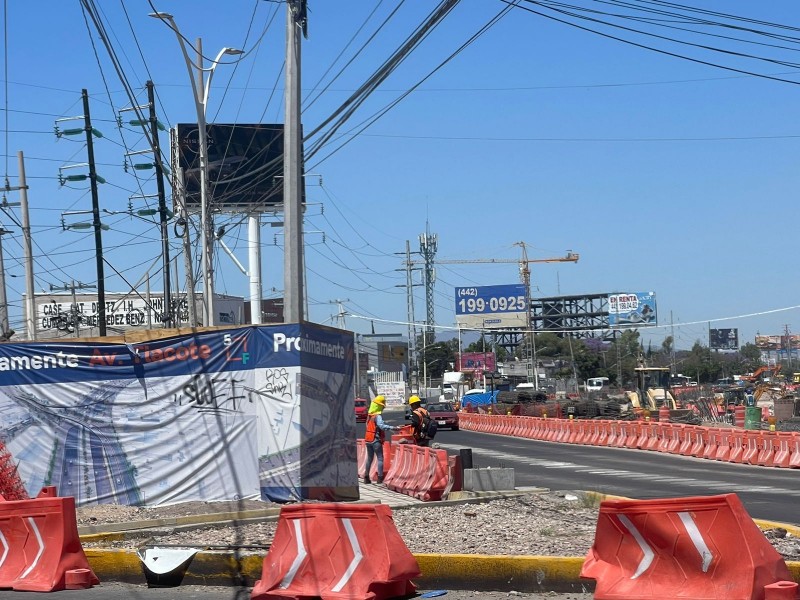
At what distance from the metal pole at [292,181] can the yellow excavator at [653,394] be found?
3931cm

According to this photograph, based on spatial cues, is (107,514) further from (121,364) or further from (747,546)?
(747,546)

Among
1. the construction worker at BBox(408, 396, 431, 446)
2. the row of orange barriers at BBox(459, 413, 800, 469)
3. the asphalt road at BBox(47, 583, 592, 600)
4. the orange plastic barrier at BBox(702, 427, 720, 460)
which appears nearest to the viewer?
the asphalt road at BBox(47, 583, 592, 600)

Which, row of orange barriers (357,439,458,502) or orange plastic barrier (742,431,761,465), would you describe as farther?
orange plastic barrier (742,431,761,465)

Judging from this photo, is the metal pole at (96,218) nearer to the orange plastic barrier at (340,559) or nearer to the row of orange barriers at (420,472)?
the row of orange barriers at (420,472)

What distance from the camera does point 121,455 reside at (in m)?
17.0

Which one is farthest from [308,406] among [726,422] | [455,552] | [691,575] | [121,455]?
[726,422]

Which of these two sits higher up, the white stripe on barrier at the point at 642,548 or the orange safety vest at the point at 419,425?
the orange safety vest at the point at 419,425

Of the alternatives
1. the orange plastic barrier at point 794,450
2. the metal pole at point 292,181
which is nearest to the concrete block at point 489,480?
the metal pole at point 292,181

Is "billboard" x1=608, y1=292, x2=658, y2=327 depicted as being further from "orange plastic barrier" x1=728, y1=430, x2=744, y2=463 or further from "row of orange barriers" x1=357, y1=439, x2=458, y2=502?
"row of orange barriers" x1=357, y1=439, x2=458, y2=502

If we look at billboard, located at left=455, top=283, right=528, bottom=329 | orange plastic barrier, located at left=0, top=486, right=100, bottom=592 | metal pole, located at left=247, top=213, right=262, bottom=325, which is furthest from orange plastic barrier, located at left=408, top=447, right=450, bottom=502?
billboard, located at left=455, top=283, right=528, bottom=329

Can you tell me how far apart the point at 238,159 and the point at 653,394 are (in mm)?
32387

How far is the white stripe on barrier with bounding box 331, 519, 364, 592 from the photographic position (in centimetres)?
946

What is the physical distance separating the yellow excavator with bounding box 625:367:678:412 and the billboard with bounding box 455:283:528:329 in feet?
176

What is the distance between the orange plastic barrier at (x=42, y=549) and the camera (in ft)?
35.5
